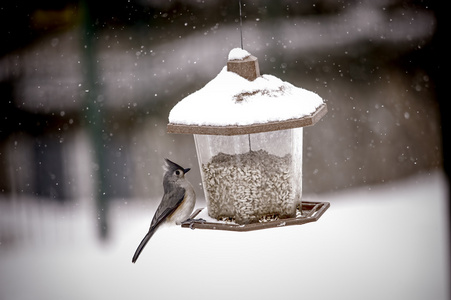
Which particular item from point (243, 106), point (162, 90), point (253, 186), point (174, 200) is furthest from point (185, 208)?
point (162, 90)

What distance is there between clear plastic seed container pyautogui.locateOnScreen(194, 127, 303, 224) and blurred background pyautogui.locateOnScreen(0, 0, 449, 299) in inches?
112

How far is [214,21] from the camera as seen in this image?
5270mm

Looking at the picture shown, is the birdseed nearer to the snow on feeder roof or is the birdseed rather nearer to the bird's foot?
the bird's foot

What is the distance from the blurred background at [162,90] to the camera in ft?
17.2

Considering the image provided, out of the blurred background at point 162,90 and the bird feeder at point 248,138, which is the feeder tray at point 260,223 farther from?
the blurred background at point 162,90

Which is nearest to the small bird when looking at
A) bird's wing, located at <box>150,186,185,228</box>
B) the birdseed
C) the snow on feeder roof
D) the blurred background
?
bird's wing, located at <box>150,186,185,228</box>

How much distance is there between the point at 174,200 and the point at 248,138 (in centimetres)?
34

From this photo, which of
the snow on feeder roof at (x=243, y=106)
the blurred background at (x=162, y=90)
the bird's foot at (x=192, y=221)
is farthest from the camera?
the blurred background at (x=162, y=90)

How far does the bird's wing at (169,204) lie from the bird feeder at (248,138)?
108 mm

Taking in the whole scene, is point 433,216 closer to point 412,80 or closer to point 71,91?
point 412,80

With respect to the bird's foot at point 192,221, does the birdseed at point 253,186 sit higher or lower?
higher

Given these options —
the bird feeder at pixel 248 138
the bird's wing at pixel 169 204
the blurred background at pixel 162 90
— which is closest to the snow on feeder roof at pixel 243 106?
the bird feeder at pixel 248 138

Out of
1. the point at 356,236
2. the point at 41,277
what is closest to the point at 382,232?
the point at 356,236

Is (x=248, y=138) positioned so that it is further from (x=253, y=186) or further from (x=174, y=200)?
(x=174, y=200)
